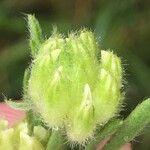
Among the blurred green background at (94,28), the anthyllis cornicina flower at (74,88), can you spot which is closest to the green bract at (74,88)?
the anthyllis cornicina flower at (74,88)

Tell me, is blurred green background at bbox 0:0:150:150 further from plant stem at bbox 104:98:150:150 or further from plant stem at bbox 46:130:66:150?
plant stem at bbox 46:130:66:150

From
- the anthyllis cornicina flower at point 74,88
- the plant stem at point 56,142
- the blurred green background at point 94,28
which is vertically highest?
the blurred green background at point 94,28

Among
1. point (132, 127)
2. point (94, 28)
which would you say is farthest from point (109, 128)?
point (94, 28)

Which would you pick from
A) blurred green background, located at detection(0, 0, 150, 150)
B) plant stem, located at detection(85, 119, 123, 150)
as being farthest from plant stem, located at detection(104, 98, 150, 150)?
blurred green background, located at detection(0, 0, 150, 150)

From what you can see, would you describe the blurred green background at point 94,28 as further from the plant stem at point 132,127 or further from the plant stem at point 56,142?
the plant stem at point 56,142

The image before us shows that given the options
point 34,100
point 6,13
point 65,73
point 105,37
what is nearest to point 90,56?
point 65,73

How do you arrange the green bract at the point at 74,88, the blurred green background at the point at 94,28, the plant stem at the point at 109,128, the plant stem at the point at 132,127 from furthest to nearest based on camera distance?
the blurred green background at the point at 94,28, the plant stem at the point at 132,127, the plant stem at the point at 109,128, the green bract at the point at 74,88
